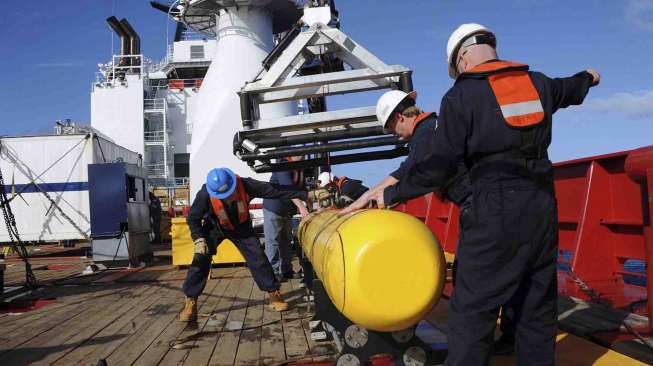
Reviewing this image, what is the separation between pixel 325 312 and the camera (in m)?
2.83

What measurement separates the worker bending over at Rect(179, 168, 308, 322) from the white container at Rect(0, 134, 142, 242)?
372 inches

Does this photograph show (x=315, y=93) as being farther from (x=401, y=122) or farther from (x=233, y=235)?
(x=233, y=235)

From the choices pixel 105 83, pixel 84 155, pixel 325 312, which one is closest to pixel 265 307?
pixel 325 312

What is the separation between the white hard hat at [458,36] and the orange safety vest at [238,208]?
332 centimetres

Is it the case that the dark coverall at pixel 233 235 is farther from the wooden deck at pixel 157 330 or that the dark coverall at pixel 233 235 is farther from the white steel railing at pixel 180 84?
the white steel railing at pixel 180 84

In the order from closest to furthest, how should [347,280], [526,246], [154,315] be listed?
[526,246], [347,280], [154,315]

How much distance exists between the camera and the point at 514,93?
2018 millimetres

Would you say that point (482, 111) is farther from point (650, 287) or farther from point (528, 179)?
point (650, 287)

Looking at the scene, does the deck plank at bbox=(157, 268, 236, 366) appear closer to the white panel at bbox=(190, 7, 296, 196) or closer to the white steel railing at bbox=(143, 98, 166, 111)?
the white panel at bbox=(190, 7, 296, 196)

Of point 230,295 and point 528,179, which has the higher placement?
point 528,179

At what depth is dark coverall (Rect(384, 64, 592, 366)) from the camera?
78.5 inches

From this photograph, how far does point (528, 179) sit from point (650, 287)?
1.24 m

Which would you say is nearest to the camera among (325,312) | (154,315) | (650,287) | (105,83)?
(650,287)

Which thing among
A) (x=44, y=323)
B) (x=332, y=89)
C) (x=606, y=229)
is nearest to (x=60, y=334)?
(x=44, y=323)
